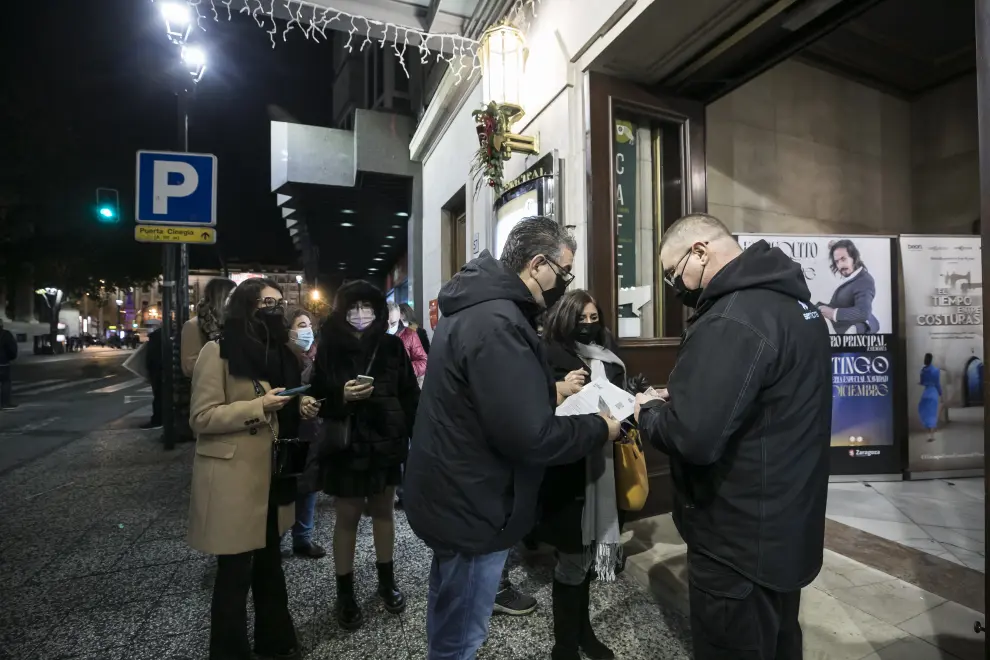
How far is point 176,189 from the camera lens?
17.9 feet

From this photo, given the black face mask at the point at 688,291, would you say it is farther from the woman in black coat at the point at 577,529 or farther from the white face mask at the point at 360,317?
the white face mask at the point at 360,317

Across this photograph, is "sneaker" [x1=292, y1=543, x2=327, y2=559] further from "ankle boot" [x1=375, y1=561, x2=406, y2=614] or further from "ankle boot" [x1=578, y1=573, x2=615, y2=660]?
"ankle boot" [x1=578, y1=573, x2=615, y2=660]

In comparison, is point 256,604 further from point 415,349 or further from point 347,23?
point 347,23

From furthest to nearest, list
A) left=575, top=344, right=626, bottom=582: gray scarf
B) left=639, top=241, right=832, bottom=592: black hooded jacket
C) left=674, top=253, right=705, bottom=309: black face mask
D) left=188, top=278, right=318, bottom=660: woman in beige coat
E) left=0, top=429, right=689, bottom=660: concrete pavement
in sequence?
left=0, top=429, right=689, bottom=660: concrete pavement
left=575, top=344, right=626, bottom=582: gray scarf
left=188, top=278, right=318, bottom=660: woman in beige coat
left=674, top=253, right=705, bottom=309: black face mask
left=639, top=241, right=832, bottom=592: black hooded jacket

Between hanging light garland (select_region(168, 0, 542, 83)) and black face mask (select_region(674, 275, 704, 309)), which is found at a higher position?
hanging light garland (select_region(168, 0, 542, 83))

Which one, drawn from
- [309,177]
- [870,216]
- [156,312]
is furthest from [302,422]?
[156,312]

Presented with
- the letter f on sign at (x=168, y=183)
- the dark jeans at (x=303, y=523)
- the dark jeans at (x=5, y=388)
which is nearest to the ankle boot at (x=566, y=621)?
the dark jeans at (x=303, y=523)

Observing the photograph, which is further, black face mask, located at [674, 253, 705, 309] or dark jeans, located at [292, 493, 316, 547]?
dark jeans, located at [292, 493, 316, 547]

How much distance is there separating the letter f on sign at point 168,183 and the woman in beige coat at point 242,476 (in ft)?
13.4

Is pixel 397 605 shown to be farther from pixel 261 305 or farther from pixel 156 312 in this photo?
pixel 156 312

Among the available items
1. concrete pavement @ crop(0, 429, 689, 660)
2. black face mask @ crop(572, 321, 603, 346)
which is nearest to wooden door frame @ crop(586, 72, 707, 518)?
black face mask @ crop(572, 321, 603, 346)

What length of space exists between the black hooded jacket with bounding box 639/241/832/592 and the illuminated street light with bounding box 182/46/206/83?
25.2 ft

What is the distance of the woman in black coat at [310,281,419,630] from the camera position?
273 cm

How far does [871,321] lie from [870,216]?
6.37 feet
